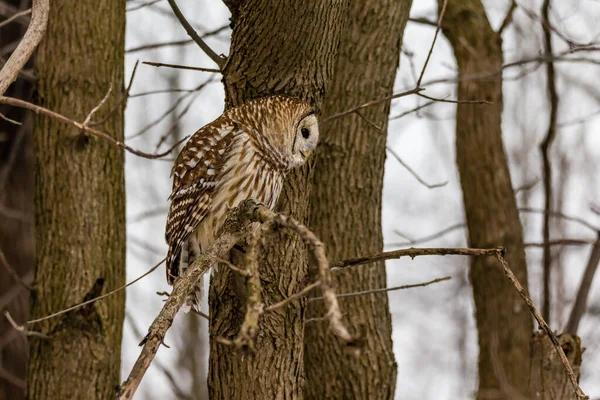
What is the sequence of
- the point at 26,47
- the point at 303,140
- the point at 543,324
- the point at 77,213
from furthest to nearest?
1. the point at 77,213
2. the point at 303,140
3. the point at 26,47
4. the point at 543,324

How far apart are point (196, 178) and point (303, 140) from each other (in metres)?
0.55

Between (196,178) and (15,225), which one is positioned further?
(15,225)

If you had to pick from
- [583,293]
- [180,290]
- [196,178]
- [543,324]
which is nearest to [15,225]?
[196,178]

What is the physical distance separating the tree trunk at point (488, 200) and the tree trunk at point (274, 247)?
7.66 feet

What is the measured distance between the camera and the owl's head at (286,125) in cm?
363

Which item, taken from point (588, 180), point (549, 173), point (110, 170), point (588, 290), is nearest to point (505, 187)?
point (549, 173)

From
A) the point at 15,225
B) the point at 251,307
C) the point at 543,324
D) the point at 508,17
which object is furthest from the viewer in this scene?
the point at 15,225

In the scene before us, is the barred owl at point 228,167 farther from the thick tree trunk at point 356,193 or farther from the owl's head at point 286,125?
the thick tree trunk at point 356,193

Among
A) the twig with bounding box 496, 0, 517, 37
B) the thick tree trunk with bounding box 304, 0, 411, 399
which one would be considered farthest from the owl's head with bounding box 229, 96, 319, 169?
the twig with bounding box 496, 0, 517, 37

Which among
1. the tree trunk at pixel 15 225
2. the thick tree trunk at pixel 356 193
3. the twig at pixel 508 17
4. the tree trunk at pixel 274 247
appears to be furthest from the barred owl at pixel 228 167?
the tree trunk at pixel 15 225

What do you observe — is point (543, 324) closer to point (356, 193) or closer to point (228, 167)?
point (228, 167)

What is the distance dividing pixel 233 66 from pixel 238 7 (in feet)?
0.81

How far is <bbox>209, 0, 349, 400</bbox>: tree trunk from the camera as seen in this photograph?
3291 millimetres

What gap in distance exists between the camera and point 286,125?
12.6 feet
